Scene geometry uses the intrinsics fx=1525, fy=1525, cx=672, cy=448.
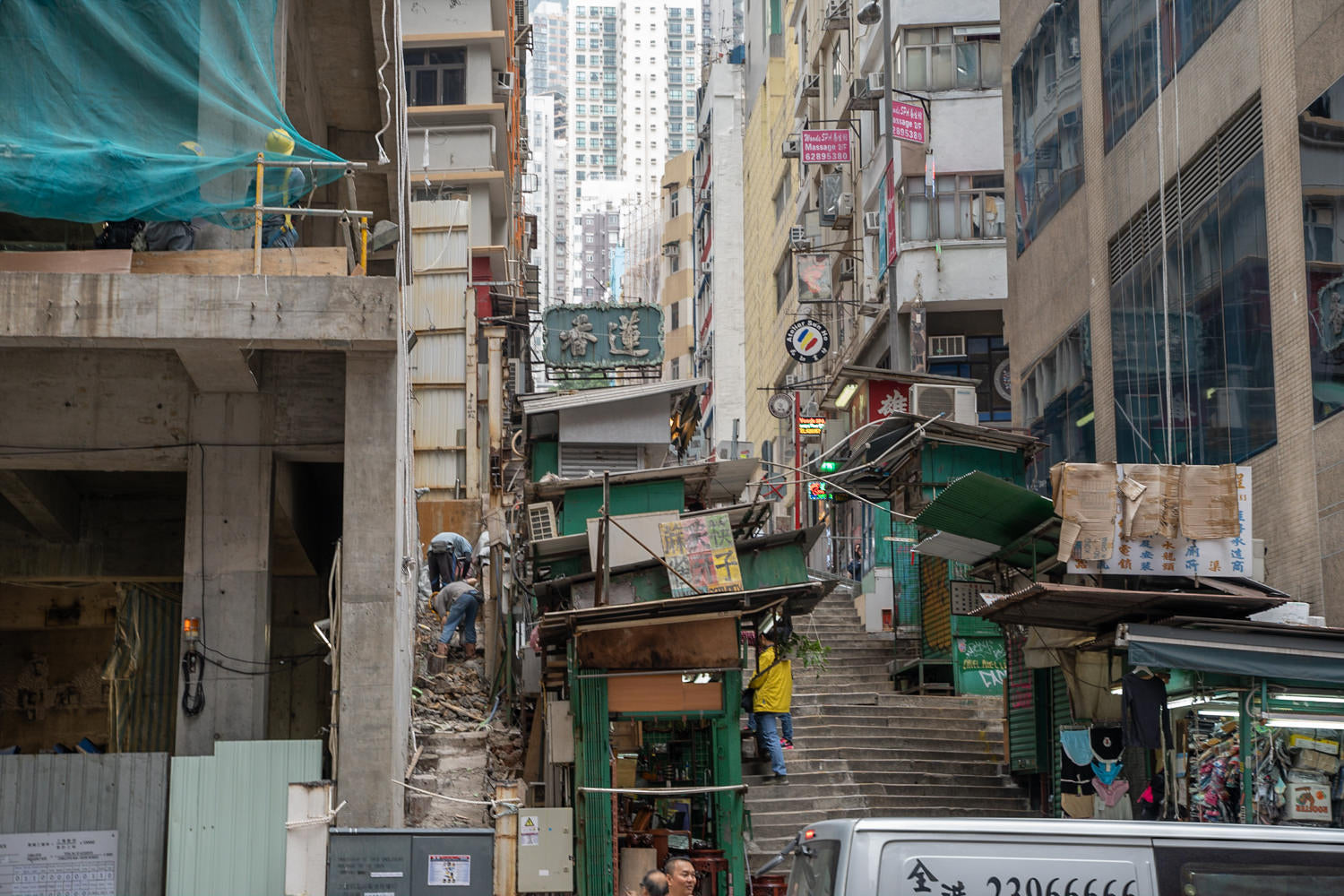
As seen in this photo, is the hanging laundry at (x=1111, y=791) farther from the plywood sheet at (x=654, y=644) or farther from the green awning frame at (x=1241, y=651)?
the plywood sheet at (x=654, y=644)

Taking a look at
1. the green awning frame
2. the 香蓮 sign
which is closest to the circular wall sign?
the 香蓮 sign

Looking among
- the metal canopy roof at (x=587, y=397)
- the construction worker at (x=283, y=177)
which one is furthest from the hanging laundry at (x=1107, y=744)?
the metal canopy roof at (x=587, y=397)

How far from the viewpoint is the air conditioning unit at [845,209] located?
126ft

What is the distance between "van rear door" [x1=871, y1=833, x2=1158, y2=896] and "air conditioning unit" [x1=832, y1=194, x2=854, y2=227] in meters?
32.1

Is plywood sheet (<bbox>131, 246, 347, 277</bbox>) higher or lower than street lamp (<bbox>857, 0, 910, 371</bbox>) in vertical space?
lower

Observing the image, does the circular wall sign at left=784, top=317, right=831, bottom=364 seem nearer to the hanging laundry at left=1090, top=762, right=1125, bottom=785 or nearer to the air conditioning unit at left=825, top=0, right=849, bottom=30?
the air conditioning unit at left=825, top=0, right=849, bottom=30

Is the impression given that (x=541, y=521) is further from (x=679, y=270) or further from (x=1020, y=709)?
(x=679, y=270)

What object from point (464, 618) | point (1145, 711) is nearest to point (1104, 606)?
point (1145, 711)

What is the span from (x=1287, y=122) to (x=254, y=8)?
1000 cm

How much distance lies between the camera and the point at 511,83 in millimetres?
52562

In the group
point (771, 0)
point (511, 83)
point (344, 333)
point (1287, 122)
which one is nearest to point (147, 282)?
point (344, 333)

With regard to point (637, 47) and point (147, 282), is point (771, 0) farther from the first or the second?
point (637, 47)

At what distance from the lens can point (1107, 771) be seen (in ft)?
48.5

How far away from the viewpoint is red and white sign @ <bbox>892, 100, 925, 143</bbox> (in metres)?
31.9
